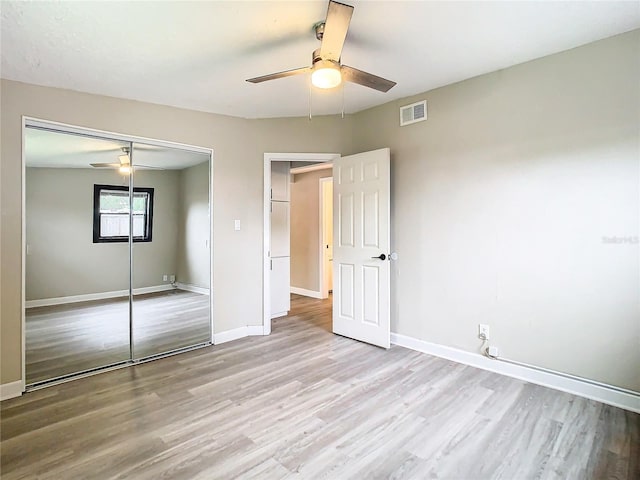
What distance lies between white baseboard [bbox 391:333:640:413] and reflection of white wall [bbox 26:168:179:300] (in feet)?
8.93

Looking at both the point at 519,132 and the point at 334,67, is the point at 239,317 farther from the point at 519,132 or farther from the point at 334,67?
the point at 519,132

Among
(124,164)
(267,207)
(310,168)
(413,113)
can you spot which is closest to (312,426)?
(267,207)

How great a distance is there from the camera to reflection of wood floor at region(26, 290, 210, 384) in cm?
283

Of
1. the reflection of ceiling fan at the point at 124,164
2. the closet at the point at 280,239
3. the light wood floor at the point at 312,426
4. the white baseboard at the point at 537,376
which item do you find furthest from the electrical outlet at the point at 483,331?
the reflection of ceiling fan at the point at 124,164

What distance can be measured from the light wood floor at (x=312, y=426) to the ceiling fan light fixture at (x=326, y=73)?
219 centimetres

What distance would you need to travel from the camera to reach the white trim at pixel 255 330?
3974mm

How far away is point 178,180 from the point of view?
356 cm

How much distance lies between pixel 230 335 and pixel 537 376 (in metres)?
2.97

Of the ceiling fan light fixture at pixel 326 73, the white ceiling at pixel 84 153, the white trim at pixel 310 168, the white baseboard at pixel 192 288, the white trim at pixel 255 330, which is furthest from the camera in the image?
the white trim at pixel 310 168

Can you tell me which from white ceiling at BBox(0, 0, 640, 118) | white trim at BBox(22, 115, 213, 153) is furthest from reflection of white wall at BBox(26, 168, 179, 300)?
white ceiling at BBox(0, 0, 640, 118)

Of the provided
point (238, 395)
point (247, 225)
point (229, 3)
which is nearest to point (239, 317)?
point (247, 225)

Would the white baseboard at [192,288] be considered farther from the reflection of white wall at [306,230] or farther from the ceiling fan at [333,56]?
the reflection of white wall at [306,230]

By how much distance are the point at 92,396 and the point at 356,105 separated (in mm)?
3576

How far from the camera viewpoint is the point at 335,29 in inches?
72.5
